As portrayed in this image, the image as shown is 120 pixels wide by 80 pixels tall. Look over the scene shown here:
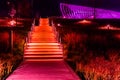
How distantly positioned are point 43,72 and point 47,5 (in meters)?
58.8

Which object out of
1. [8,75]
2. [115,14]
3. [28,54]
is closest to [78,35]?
[28,54]

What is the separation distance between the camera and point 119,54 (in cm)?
2584

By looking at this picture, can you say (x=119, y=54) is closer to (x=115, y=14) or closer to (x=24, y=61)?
(x=24, y=61)

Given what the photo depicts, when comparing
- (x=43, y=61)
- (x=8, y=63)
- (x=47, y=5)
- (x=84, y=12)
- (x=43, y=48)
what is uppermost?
(x=47, y=5)

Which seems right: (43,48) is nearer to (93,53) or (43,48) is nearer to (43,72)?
(93,53)

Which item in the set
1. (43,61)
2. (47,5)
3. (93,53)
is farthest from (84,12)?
(43,61)

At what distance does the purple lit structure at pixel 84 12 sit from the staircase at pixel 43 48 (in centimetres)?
3584

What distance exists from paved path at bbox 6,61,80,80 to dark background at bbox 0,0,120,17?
46.0 metres

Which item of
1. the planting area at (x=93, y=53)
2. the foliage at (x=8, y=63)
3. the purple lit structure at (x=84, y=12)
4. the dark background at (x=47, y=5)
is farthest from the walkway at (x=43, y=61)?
the dark background at (x=47, y=5)

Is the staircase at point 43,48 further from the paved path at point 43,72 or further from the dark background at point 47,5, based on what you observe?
the dark background at point 47,5

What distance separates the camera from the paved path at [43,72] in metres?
18.4

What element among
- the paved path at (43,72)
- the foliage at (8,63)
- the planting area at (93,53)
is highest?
the planting area at (93,53)

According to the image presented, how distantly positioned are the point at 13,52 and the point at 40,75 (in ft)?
27.9

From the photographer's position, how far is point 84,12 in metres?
74.2
